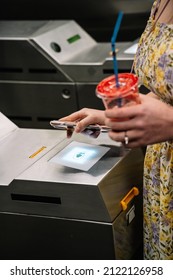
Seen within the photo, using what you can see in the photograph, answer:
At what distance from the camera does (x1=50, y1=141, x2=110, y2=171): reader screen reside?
4.48 ft

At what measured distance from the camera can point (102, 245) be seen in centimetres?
134

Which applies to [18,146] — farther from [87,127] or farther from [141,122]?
[141,122]

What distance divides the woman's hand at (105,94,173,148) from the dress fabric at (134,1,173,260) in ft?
0.48

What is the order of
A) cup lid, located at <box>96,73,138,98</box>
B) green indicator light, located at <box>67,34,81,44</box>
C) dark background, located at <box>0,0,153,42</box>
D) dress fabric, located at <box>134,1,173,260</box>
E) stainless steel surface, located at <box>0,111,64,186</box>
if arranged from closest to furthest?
cup lid, located at <box>96,73,138,98</box>, dress fabric, located at <box>134,1,173,260</box>, stainless steel surface, located at <box>0,111,64,186</box>, green indicator light, located at <box>67,34,81,44</box>, dark background, located at <box>0,0,153,42</box>

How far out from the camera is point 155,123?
3.39 feet

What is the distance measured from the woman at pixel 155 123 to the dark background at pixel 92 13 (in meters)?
1.39

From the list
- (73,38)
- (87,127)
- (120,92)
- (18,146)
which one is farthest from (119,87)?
(73,38)

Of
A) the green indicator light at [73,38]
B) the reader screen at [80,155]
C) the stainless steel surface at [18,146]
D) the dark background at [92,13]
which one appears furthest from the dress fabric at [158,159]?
the dark background at [92,13]

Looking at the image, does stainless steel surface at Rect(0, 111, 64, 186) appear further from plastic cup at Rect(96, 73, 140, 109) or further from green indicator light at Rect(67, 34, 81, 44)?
green indicator light at Rect(67, 34, 81, 44)

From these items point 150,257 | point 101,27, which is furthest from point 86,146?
point 101,27

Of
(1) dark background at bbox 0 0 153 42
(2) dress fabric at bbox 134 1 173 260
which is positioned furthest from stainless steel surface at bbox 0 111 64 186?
(1) dark background at bbox 0 0 153 42

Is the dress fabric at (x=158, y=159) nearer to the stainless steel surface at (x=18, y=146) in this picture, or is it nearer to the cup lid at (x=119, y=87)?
the cup lid at (x=119, y=87)

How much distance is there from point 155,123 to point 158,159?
31 cm

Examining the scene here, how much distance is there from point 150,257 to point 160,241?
119 mm
